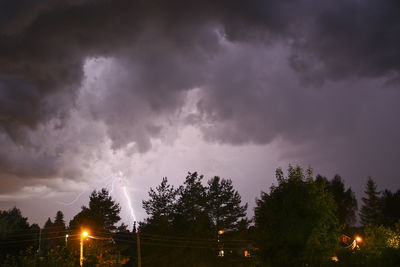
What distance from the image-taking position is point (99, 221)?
220 ft

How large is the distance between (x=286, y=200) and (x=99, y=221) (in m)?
50.4

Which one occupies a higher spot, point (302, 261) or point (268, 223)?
point (268, 223)

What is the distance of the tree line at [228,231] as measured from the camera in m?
22.4

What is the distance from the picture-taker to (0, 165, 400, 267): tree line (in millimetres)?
22359

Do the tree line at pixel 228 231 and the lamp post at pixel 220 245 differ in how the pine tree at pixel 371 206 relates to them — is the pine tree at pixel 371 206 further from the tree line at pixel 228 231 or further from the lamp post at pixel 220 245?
the lamp post at pixel 220 245

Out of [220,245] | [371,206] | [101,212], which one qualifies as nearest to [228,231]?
[220,245]

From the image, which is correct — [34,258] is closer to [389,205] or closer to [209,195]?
[209,195]

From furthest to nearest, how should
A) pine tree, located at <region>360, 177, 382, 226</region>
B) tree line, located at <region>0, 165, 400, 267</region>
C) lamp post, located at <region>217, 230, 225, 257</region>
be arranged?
pine tree, located at <region>360, 177, 382, 226</region>
lamp post, located at <region>217, 230, 225, 257</region>
tree line, located at <region>0, 165, 400, 267</region>

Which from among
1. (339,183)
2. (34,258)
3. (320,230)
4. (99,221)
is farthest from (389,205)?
(34,258)

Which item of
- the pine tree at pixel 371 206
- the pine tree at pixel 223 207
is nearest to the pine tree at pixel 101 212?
the pine tree at pixel 223 207

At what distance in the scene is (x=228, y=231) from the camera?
59.3 metres

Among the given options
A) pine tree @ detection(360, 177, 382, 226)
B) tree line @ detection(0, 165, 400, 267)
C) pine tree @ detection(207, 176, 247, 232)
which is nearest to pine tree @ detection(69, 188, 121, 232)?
tree line @ detection(0, 165, 400, 267)

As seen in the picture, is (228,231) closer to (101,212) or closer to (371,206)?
(101,212)

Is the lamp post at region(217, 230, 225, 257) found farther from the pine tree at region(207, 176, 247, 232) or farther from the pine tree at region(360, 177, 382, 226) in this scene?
the pine tree at region(360, 177, 382, 226)
